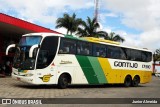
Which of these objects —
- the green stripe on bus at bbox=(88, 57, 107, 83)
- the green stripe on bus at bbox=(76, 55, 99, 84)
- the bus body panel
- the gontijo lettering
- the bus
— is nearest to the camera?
the bus

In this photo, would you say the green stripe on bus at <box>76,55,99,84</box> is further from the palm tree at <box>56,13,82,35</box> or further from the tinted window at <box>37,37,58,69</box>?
the palm tree at <box>56,13,82,35</box>

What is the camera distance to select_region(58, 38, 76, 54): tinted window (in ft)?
67.6

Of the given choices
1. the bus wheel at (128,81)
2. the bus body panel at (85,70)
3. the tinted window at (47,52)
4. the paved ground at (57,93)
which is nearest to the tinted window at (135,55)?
the bus body panel at (85,70)

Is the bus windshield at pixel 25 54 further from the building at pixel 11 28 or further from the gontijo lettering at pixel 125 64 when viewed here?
the gontijo lettering at pixel 125 64

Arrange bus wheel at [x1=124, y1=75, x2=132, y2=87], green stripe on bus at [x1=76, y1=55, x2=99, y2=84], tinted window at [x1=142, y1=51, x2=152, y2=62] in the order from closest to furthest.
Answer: green stripe on bus at [x1=76, y1=55, x2=99, y2=84] → bus wheel at [x1=124, y1=75, x2=132, y2=87] → tinted window at [x1=142, y1=51, x2=152, y2=62]

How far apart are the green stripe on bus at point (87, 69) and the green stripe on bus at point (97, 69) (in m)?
0.25

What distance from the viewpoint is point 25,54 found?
1952cm

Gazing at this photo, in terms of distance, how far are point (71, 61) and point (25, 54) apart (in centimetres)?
313

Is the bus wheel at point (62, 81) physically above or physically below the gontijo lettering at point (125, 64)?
below

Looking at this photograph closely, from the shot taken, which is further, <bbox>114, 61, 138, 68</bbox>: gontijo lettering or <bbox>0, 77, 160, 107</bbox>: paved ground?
<bbox>114, 61, 138, 68</bbox>: gontijo lettering

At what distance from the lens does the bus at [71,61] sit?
763 inches

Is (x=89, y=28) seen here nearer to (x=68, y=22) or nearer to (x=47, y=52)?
(x=68, y=22)

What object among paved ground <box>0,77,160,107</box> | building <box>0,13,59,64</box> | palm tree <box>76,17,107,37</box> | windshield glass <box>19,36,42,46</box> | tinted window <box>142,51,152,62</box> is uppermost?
palm tree <box>76,17,107,37</box>

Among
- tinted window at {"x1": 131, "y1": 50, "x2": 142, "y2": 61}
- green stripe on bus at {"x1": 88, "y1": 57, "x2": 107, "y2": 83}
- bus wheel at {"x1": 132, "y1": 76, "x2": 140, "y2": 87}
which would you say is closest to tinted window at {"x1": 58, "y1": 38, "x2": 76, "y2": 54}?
green stripe on bus at {"x1": 88, "y1": 57, "x2": 107, "y2": 83}
